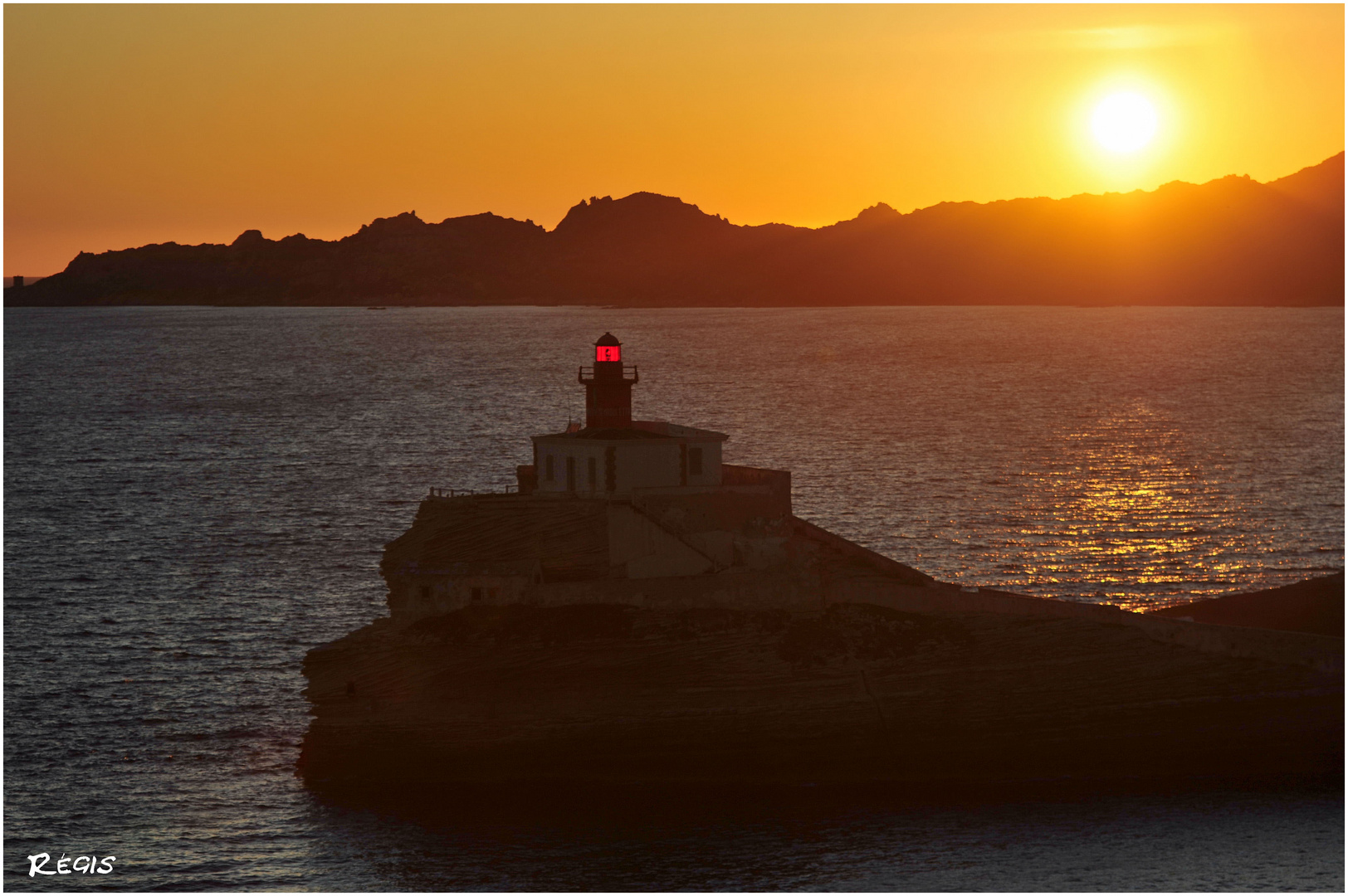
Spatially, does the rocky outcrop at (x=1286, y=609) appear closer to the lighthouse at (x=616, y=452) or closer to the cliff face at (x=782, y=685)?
the cliff face at (x=782, y=685)

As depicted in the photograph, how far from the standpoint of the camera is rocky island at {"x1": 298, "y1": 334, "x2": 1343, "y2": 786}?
42.8m

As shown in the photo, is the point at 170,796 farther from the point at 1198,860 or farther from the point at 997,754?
the point at 1198,860

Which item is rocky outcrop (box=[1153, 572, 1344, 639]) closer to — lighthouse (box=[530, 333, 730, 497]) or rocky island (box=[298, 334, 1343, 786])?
rocky island (box=[298, 334, 1343, 786])

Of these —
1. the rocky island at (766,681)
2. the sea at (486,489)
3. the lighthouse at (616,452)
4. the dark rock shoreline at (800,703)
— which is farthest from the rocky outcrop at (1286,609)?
the lighthouse at (616,452)

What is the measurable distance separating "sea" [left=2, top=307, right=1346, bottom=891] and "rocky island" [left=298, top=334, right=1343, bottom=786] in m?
1.87

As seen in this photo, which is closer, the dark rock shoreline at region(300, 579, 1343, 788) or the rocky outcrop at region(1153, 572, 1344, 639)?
the dark rock shoreline at region(300, 579, 1343, 788)

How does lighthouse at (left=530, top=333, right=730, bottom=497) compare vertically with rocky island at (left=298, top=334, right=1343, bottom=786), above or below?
above

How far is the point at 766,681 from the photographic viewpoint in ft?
142

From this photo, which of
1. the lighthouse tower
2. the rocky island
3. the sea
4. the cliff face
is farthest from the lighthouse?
the sea

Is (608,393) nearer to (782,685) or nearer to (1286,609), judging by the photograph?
(782,685)

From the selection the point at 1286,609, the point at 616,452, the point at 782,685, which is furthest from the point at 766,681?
the point at 1286,609

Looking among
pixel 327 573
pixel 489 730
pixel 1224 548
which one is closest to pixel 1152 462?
pixel 1224 548

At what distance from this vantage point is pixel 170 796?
4238 cm

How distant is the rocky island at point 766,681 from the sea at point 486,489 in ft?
6.13
